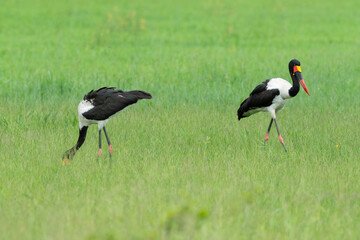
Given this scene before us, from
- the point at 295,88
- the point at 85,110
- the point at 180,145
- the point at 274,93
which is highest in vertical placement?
the point at 295,88

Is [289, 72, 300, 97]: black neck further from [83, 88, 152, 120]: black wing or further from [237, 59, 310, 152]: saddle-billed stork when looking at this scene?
[83, 88, 152, 120]: black wing

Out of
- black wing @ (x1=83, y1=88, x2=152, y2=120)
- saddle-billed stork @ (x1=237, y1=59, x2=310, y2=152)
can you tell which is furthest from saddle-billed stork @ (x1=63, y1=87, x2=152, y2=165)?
saddle-billed stork @ (x1=237, y1=59, x2=310, y2=152)

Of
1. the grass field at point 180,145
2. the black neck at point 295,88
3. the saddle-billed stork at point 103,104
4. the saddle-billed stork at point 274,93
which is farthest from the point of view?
the saddle-billed stork at point 274,93

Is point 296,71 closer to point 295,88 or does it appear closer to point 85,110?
point 295,88

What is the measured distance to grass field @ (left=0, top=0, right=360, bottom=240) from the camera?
16.5 ft

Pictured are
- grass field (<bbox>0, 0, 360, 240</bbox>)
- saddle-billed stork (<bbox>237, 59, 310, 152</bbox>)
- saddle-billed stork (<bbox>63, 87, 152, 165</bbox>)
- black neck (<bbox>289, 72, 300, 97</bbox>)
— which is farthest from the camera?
saddle-billed stork (<bbox>237, 59, 310, 152</bbox>)

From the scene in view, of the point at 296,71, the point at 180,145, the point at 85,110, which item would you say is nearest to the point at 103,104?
the point at 85,110

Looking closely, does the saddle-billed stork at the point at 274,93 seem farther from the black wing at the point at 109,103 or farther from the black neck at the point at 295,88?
the black wing at the point at 109,103

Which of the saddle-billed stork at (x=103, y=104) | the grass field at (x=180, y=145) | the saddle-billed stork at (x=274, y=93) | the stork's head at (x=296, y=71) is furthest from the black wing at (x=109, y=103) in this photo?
the stork's head at (x=296, y=71)

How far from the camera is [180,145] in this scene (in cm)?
821

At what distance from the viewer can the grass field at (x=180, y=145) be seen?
5023mm

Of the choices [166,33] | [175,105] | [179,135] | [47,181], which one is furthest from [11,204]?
[166,33]

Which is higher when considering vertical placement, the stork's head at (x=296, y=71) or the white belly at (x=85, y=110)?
the stork's head at (x=296, y=71)

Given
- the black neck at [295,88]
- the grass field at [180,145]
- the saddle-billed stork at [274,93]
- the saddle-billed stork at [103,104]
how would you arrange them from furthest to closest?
the saddle-billed stork at [274,93] → the black neck at [295,88] → the saddle-billed stork at [103,104] → the grass field at [180,145]
